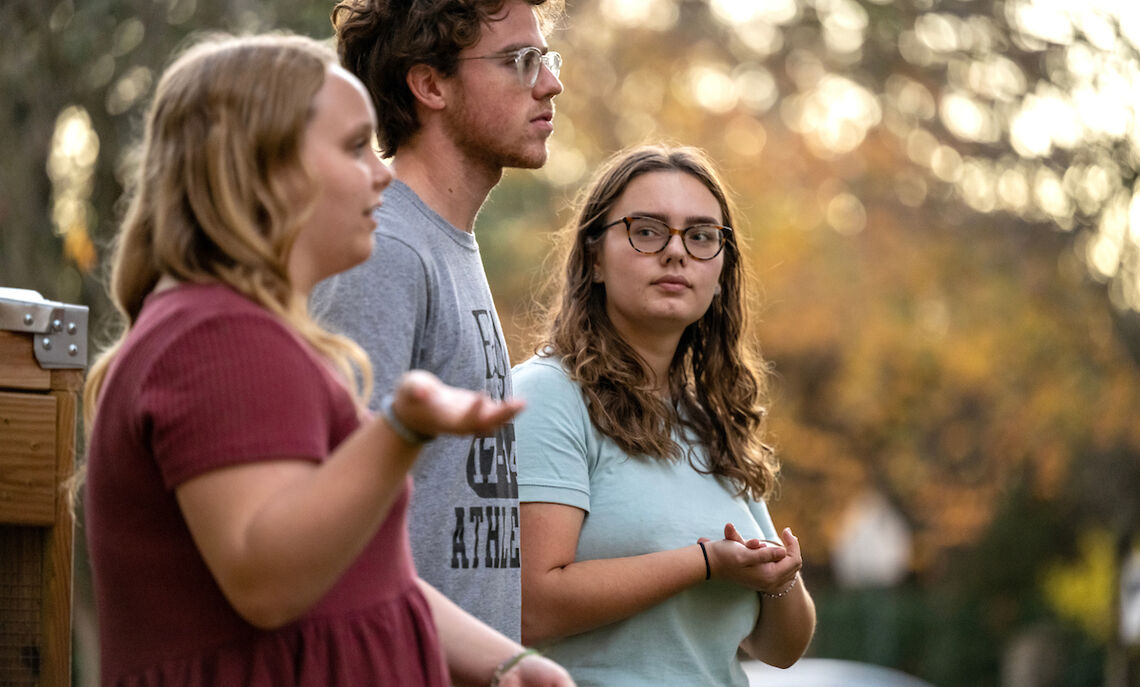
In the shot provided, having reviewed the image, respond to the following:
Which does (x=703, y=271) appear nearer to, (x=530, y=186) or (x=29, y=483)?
(x=29, y=483)

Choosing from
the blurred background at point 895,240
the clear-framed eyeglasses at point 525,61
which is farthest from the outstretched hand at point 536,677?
the blurred background at point 895,240

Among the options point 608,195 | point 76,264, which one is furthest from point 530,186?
point 608,195

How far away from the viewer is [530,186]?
1816cm

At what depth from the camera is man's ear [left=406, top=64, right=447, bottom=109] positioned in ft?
9.40

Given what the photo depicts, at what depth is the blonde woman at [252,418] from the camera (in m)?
1.53

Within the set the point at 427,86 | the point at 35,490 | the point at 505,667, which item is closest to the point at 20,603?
the point at 35,490

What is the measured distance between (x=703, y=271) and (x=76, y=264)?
3.72 meters

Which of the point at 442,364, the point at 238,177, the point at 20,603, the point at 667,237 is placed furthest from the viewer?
the point at 667,237

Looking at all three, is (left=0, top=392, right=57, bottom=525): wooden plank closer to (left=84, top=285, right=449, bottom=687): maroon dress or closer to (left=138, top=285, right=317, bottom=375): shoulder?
(left=84, top=285, right=449, bottom=687): maroon dress

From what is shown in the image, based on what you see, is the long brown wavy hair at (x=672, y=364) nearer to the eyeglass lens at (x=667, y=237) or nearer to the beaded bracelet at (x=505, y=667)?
the eyeglass lens at (x=667, y=237)

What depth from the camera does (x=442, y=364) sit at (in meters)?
2.56

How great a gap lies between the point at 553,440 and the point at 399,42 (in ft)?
3.09

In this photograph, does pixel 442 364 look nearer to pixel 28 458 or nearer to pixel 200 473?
pixel 28 458

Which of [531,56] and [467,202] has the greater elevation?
[531,56]
